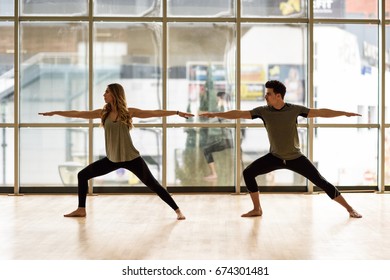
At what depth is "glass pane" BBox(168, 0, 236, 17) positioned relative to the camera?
10.0m

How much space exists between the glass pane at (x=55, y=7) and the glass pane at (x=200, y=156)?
2161 mm

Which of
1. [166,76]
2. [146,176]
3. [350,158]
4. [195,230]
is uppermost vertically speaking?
[166,76]

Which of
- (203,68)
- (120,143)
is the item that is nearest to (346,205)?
(120,143)

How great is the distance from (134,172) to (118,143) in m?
0.34

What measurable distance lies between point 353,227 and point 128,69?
453 cm

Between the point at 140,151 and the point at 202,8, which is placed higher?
the point at 202,8

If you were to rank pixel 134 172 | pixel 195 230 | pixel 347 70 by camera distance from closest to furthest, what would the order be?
pixel 195 230 → pixel 134 172 → pixel 347 70

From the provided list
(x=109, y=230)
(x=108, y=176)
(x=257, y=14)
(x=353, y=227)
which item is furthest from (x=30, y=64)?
(x=353, y=227)

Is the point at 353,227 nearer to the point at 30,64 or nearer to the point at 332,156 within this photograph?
the point at 332,156

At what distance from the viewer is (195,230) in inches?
257

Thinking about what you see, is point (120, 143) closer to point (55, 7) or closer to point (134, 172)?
point (134, 172)

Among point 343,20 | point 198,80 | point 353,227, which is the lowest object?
point 353,227

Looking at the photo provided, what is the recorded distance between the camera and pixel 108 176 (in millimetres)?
10039

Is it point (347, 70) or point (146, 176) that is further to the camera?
point (347, 70)
